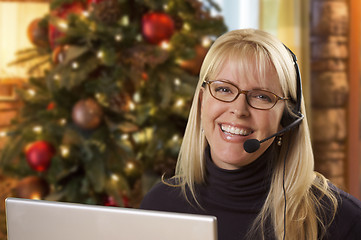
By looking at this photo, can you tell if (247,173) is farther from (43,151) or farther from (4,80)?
(4,80)

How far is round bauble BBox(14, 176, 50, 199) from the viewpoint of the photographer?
8.61 feet

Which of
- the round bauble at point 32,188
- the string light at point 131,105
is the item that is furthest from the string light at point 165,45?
the round bauble at point 32,188

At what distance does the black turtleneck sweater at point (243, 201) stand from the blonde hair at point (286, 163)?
2 centimetres

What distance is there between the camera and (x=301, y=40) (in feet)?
10.1

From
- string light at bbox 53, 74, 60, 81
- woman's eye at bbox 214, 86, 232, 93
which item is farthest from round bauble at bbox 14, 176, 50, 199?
woman's eye at bbox 214, 86, 232, 93

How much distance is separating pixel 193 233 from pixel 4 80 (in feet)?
10.0

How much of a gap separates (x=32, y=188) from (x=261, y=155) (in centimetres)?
173

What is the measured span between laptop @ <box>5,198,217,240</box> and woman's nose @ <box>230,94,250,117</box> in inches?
19.8

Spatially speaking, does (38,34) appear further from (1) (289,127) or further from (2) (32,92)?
(1) (289,127)

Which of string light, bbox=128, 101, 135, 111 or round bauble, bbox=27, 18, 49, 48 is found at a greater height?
round bauble, bbox=27, 18, 49, 48

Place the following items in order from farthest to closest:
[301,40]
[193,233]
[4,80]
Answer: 1. [4,80]
2. [301,40]
3. [193,233]

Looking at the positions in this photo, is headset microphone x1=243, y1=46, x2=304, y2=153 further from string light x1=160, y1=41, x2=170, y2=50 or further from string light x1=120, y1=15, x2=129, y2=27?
string light x1=120, y1=15, x2=129, y2=27

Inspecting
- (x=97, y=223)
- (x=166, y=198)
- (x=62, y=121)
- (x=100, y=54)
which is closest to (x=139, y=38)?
(x=100, y=54)

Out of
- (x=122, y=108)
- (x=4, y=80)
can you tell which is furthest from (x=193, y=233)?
(x=4, y=80)
